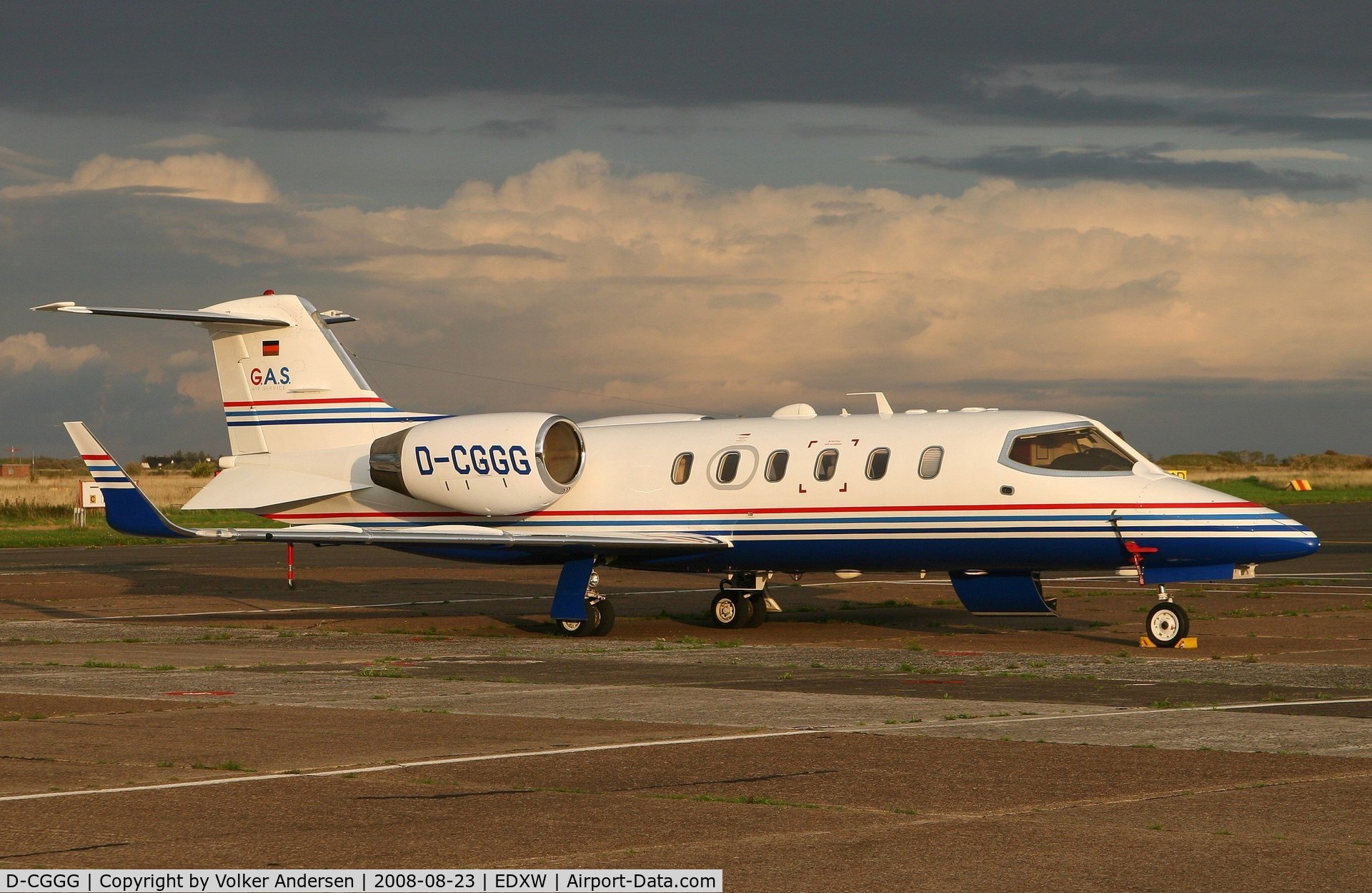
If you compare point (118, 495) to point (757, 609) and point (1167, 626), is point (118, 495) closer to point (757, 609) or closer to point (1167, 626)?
point (757, 609)

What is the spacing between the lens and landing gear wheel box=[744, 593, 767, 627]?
25.2m

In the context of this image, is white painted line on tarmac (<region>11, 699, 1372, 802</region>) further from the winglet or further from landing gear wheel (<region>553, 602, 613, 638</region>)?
the winglet

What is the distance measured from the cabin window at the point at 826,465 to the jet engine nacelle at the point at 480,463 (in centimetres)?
398

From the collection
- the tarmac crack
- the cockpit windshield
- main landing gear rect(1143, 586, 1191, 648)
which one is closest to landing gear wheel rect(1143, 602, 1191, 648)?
main landing gear rect(1143, 586, 1191, 648)

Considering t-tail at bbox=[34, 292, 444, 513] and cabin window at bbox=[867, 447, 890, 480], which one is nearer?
cabin window at bbox=[867, 447, 890, 480]

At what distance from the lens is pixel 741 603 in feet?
82.7

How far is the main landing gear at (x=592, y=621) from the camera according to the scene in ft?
77.9

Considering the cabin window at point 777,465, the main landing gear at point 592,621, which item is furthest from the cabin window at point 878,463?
the main landing gear at point 592,621

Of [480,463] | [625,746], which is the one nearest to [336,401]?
[480,463]

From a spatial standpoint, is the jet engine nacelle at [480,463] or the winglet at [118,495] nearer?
the winglet at [118,495]

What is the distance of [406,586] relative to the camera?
35156mm

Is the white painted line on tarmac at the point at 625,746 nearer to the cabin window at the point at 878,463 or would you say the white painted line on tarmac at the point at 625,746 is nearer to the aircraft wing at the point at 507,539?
the cabin window at the point at 878,463

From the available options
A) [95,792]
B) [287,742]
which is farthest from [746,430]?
[95,792]

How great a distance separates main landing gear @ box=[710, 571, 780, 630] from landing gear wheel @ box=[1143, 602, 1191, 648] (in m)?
6.29
